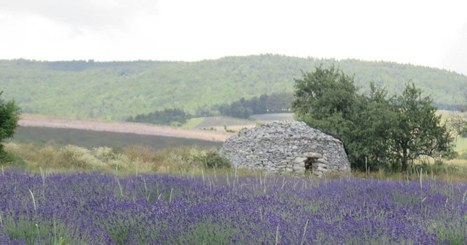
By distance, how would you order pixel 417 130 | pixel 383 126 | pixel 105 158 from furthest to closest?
1. pixel 105 158
2. pixel 417 130
3. pixel 383 126

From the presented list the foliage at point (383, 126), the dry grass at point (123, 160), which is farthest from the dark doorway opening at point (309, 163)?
the foliage at point (383, 126)

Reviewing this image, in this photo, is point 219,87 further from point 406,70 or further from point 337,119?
point 337,119

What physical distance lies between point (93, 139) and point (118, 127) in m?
4.78

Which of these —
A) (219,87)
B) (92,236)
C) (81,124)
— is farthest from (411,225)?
(219,87)

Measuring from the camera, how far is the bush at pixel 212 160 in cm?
1819

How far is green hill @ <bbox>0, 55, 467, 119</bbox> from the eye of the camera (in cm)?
9081

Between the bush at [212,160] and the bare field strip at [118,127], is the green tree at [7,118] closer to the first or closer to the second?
the bush at [212,160]

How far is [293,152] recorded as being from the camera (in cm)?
1783

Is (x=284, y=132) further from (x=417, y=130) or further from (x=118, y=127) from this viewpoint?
(x=118, y=127)

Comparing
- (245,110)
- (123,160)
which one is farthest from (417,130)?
(245,110)

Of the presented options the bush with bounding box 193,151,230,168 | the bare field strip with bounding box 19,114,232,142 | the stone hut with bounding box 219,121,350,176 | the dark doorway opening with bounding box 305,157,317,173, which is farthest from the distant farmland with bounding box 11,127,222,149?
the dark doorway opening with bounding box 305,157,317,173

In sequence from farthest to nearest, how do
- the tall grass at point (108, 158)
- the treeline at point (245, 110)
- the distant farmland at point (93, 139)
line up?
the treeline at point (245, 110), the distant farmland at point (93, 139), the tall grass at point (108, 158)

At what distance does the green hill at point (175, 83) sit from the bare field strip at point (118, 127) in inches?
2044

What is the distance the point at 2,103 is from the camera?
14969 millimetres
